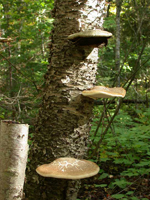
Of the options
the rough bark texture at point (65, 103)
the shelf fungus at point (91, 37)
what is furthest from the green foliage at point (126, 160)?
the shelf fungus at point (91, 37)

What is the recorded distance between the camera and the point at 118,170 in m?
4.13

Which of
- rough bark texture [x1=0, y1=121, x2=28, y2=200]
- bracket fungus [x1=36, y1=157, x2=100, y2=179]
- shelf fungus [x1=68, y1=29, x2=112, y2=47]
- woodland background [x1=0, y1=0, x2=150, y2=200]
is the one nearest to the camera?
rough bark texture [x1=0, y1=121, x2=28, y2=200]

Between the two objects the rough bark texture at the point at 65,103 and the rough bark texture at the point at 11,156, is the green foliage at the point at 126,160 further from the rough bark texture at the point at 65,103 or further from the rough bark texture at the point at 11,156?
the rough bark texture at the point at 11,156

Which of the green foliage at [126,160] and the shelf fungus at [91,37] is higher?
the shelf fungus at [91,37]

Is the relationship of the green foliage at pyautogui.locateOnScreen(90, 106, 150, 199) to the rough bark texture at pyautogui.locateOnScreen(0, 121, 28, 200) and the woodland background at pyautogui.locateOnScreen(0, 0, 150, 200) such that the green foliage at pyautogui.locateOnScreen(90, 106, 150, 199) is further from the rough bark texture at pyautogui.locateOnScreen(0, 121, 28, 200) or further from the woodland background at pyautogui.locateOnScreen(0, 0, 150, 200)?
the rough bark texture at pyautogui.locateOnScreen(0, 121, 28, 200)

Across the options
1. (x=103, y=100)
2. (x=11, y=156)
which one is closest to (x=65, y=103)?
(x=11, y=156)

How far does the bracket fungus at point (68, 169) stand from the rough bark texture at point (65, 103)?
22 centimetres

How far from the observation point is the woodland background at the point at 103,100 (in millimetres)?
3549

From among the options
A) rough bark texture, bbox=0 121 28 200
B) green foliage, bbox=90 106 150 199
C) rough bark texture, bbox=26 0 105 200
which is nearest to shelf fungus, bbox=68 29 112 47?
rough bark texture, bbox=26 0 105 200

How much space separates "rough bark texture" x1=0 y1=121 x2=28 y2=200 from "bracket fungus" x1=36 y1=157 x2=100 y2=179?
0.40 meters

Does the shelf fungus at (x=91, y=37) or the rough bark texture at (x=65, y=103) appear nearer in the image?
the shelf fungus at (x=91, y=37)

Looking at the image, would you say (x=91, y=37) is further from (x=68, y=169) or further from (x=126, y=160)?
(x=126, y=160)

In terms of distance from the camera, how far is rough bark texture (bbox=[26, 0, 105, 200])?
2080mm

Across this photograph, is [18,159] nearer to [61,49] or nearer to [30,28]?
[61,49]
